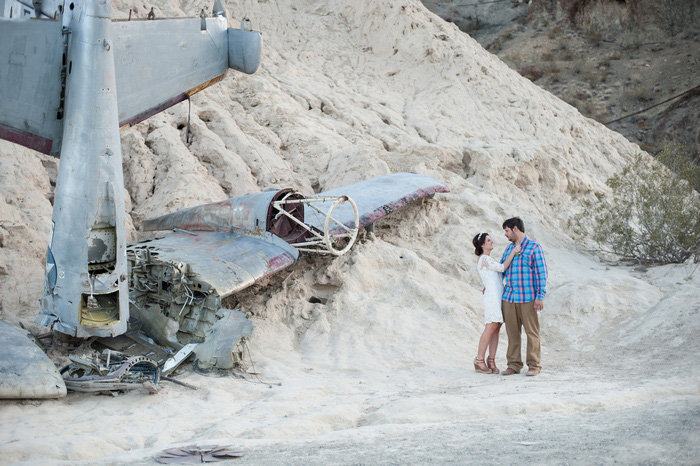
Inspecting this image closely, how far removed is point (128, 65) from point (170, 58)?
2.38 feet

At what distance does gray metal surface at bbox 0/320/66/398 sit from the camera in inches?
221

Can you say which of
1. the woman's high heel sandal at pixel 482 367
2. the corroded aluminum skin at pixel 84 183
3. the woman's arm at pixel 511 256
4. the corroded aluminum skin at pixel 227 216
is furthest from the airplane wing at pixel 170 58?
the woman's high heel sandal at pixel 482 367

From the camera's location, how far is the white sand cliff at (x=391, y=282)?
4777 mm

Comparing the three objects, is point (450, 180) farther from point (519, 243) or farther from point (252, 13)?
point (252, 13)

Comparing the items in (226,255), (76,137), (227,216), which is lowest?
(226,255)

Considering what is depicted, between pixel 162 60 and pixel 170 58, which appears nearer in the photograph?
pixel 162 60

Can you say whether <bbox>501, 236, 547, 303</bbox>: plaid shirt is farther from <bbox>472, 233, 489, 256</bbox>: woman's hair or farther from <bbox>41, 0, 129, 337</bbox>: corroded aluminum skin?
<bbox>41, 0, 129, 337</bbox>: corroded aluminum skin

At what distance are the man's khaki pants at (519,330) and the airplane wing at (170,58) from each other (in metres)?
5.17

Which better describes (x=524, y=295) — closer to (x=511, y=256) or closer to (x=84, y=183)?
(x=511, y=256)

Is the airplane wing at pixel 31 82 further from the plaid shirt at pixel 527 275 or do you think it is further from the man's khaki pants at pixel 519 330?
the man's khaki pants at pixel 519 330

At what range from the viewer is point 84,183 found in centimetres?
700

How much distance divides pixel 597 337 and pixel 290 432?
510cm

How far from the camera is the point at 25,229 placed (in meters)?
8.99

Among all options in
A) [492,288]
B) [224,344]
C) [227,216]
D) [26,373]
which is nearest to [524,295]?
[492,288]
